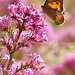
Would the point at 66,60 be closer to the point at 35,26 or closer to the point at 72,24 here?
the point at 35,26

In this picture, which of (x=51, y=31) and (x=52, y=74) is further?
(x=51, y=31)

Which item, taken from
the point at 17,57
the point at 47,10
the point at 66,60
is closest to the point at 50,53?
the point at 66,60

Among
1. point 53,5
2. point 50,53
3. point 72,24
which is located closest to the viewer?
point 53,5

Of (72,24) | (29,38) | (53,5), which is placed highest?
(72,24)

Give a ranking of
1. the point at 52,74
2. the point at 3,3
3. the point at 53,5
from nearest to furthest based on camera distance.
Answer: the point at 53,5
the point at 52,74
the point at 3,3

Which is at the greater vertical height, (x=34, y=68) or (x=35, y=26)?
(x=35, y=26)

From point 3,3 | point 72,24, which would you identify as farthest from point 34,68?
point 72,24
